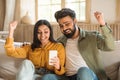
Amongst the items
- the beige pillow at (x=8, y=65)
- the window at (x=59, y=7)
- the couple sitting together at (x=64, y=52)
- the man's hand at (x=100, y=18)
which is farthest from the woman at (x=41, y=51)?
the window at (x=59, y=7)

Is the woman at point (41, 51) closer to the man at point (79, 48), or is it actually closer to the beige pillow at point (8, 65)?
the man at point (79, 48)

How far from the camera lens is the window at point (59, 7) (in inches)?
181

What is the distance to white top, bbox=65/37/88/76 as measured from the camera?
1.87m

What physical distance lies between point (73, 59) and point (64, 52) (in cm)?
10

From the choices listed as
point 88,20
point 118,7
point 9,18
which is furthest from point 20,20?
point 118,7

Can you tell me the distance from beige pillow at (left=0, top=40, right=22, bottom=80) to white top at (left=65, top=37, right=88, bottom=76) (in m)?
0.51

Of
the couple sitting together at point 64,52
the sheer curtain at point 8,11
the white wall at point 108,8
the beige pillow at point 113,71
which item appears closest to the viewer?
the couple sitting together at point 64,52

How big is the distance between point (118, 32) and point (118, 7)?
0.44 metres

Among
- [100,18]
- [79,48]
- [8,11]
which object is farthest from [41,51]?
[8,11]

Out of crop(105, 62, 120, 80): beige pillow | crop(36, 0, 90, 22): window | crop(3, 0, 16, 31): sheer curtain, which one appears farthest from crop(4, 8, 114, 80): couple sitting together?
crop(3, 0, 16, 31): sheer curtain

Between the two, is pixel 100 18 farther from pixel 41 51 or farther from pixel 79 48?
A: pixel 41 51

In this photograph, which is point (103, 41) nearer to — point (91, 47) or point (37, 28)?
point (91, 47)

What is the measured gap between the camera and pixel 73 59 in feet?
6.21

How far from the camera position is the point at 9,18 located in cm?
503
